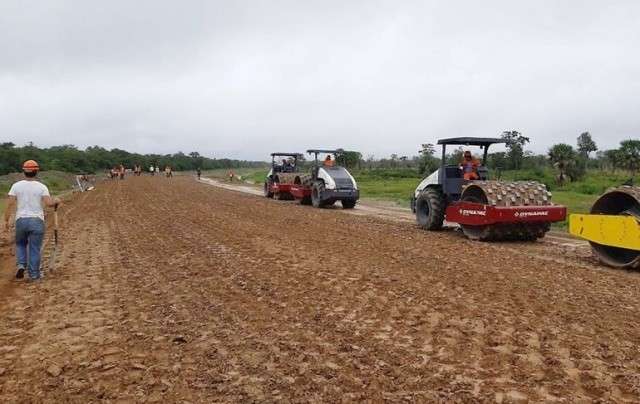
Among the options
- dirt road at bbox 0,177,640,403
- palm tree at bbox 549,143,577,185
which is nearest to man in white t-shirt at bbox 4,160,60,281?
dirt road at bbox 0,177,640,403

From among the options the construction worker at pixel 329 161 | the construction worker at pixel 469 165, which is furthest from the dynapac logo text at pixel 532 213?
the construction worker at pixel 329 161

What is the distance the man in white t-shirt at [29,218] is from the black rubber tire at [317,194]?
13.2 meters

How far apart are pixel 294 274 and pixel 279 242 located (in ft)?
10.1

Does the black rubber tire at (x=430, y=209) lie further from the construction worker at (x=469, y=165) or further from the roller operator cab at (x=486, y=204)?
the construction worker at (x=469, y=165)

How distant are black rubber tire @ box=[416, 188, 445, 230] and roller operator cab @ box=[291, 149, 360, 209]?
6.47 metres

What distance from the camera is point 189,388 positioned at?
12.7 feet

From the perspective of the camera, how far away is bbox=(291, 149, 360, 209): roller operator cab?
19812 millimetres

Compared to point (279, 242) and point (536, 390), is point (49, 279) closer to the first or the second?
point (279, 242)

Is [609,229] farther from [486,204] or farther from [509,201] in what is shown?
[486,204]

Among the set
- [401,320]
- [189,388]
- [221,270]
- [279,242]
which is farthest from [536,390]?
[279,242]

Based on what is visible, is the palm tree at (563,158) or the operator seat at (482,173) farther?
the palm tree at (563,158)

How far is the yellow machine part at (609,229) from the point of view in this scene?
800 cm

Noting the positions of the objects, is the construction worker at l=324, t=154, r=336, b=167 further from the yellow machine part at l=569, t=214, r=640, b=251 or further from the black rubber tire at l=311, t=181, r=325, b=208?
the yellow machine part at l=569, t=214, r=640, b=251

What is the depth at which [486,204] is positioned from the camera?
1095cm
